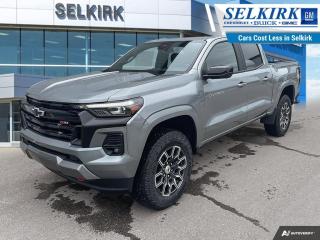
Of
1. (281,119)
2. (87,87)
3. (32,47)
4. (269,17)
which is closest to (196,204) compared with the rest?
(87,87)

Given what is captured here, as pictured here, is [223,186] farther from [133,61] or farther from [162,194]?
[133,61]

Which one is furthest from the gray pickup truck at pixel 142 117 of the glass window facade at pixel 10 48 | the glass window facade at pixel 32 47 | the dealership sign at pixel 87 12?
the glass window facade at pixel 10 48

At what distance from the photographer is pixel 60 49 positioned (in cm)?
1839

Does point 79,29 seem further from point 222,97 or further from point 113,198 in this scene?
point 113,198

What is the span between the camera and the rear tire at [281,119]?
651 cm

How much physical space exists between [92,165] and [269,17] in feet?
58.7

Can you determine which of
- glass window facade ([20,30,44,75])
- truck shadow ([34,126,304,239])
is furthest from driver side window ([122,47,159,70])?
glass window facade ([20,30,44,75])

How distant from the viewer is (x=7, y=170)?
5.48 meters

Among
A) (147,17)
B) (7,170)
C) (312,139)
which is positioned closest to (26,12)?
(147,17)

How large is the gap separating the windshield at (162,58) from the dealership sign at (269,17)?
566 inches

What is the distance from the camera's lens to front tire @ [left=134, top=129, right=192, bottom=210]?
3.48 meters

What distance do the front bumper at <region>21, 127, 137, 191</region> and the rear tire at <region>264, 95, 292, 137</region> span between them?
13.3ft

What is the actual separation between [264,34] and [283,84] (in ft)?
40.1

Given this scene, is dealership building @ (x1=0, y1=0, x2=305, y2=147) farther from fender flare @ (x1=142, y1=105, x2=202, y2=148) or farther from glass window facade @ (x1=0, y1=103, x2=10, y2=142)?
fender flare @ (x1=142, y1=105, x2=202, y2=148)
